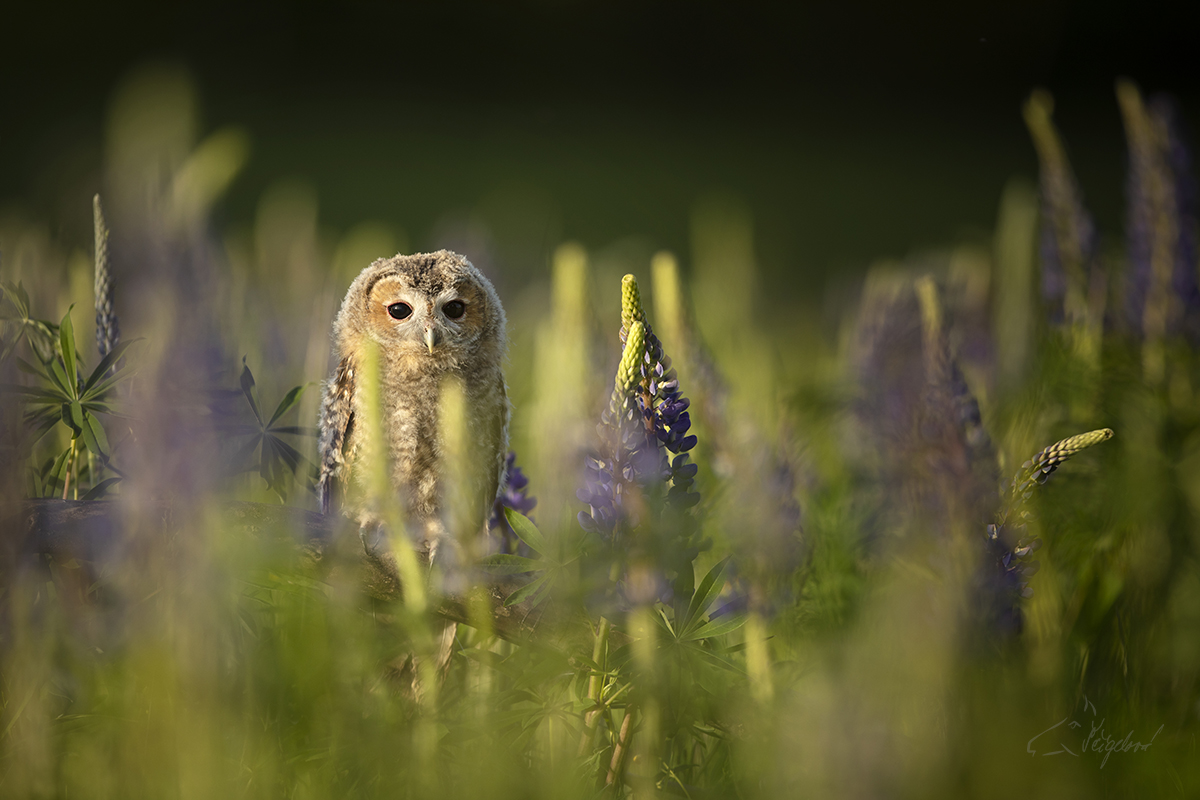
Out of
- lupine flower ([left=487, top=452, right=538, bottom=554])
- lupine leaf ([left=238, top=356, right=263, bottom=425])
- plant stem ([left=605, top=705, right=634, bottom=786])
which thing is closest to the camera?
plant stem ([left=605, top=705, right=634, bottom=786])

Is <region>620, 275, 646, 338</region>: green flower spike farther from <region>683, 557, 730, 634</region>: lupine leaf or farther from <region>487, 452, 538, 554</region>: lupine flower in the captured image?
<region>487, 452, 538, 554</region>: lupine flower

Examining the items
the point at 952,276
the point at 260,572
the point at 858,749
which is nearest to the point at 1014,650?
the point at 858,749

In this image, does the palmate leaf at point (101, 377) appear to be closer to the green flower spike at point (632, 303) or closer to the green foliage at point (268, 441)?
the green foliage at point (268, 441)

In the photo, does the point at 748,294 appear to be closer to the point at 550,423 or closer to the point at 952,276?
the point at 952,276

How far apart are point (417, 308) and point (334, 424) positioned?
1.34 ft

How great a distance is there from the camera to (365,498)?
86.0 inches

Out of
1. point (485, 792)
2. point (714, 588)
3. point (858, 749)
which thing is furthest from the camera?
point (714, 588)

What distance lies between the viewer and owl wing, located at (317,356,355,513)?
2.28 meters

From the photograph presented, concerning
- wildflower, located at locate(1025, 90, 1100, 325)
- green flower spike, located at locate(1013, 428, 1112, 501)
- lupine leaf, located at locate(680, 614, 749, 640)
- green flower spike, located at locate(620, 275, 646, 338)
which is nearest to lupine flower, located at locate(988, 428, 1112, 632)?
green flower spike, located at locate(1013, 428, 1112, 501)

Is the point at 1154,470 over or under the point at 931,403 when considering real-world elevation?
under

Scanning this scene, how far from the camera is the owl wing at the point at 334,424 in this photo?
2.28 m

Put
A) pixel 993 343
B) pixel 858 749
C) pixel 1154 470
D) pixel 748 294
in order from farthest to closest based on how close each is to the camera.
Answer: pixel 748 294
pixel 993 343
pixel 1154 470
pixel 858 749

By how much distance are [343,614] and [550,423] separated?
→ 107 cm

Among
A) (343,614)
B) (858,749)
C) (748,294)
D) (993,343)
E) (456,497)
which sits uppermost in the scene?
(748,294)
